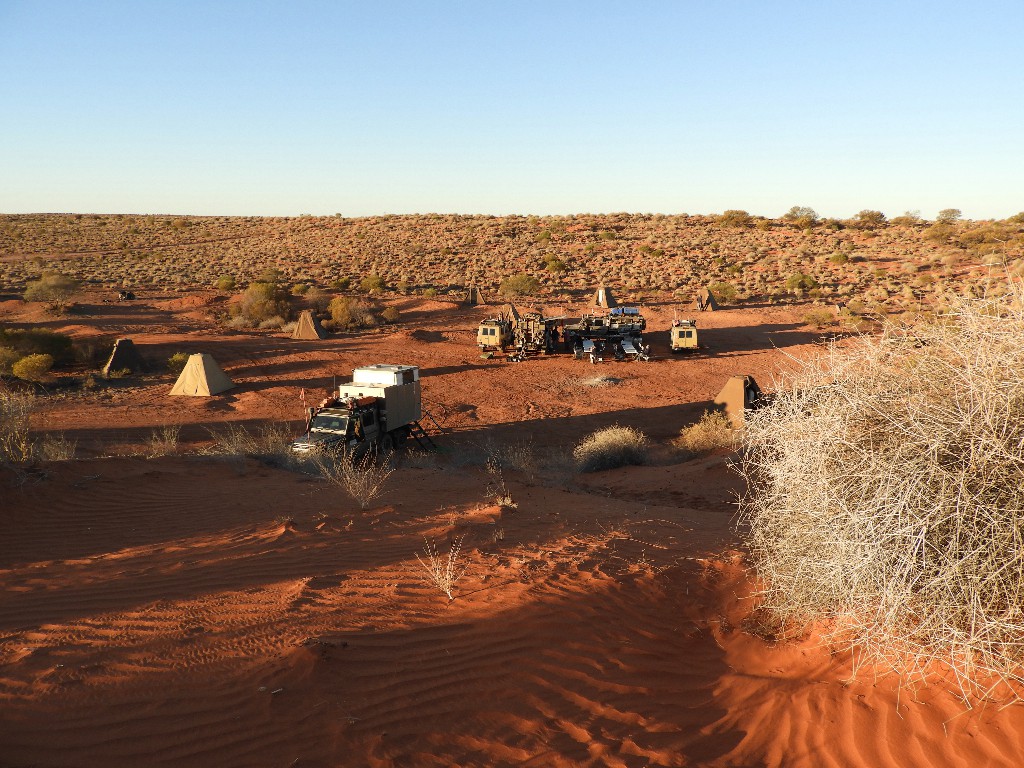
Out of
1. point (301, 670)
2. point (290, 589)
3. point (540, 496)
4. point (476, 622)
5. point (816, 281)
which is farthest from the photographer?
point (816, 281)

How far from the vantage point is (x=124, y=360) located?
853 inches

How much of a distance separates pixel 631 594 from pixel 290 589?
340 centimetres

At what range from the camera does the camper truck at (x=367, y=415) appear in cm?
1323

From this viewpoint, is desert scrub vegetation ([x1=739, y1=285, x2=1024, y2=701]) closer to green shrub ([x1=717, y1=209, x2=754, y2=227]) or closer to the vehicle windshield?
the vehicle windshield

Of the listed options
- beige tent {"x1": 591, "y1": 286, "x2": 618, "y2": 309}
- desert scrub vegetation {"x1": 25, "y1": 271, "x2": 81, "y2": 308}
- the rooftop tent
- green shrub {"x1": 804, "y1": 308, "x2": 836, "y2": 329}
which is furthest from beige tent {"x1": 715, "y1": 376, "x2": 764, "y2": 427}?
desert scrub vegetation {"x1": 25, "y1": 271, "x2": 81, "y2": 308}

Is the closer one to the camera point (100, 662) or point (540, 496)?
point (100, 662)

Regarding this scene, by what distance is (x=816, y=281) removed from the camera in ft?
135

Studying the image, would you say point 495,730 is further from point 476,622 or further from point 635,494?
point 635,494

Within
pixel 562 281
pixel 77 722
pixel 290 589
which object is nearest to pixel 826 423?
pixel 290 589

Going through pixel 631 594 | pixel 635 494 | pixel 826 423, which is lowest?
pixel 635 494

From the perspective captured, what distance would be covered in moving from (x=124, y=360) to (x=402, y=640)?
20.6 m

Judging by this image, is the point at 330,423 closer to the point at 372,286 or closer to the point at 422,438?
the point at 422,438

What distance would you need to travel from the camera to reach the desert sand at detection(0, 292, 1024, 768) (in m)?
4.17

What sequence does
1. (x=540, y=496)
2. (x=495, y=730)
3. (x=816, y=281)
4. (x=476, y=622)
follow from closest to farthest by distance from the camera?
(x=495, y=730) < (x=476, y=622) < (x=540, y=496) < (x=816, y=281)
